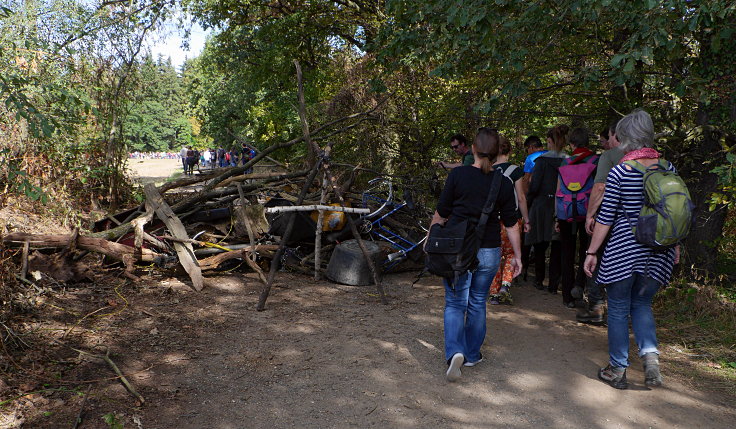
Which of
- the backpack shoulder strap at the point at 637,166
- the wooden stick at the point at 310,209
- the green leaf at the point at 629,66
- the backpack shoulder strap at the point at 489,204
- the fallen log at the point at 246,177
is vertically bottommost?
the wooden stick at the point at 310,209

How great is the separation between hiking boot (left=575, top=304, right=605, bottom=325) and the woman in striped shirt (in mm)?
1297

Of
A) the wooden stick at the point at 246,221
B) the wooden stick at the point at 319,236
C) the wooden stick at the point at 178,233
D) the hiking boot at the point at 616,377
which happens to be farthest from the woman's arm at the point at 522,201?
the wooden stick at the point at 178,233

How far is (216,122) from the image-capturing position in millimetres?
29906

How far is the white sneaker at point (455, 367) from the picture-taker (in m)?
4.14

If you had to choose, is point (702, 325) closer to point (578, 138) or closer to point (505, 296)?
point (505, 296)

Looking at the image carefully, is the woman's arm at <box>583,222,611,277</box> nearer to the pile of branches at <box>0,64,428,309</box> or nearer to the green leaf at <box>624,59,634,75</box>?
the green leaf at <box>624,59,634,75</box>

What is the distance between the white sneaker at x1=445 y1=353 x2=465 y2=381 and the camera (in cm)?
414

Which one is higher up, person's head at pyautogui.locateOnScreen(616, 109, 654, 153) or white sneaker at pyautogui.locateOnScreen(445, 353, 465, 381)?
person's head at pyautogui.locateOnScreen(616, 109, 654, 153)

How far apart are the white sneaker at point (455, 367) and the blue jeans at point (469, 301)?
7cm

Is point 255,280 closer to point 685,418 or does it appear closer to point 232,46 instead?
point 685,418

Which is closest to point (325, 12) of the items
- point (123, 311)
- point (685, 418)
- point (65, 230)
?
point (65, 230)

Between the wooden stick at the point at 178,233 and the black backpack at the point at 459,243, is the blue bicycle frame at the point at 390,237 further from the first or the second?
the black backpack at the point at 459,243

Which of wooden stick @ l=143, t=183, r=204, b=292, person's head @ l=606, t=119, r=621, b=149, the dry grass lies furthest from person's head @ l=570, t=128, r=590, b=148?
wooden stick @ l=143, t=183, r=204, b=292

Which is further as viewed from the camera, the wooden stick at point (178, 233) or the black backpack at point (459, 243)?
the wooden stick at point (178, 233)
